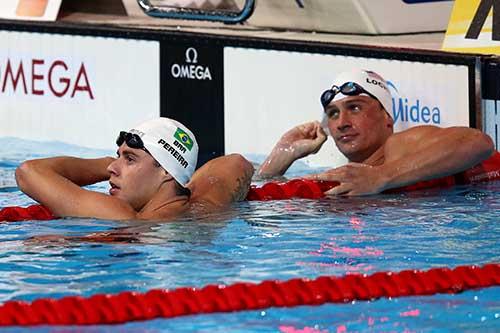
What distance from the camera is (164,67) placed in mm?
6141

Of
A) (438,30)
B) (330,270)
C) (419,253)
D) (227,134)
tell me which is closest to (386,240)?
(419,253)

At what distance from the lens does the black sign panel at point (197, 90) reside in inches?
242

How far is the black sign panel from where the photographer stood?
6.14 m

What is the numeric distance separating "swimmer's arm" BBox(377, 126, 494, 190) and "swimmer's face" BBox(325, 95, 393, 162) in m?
0.16

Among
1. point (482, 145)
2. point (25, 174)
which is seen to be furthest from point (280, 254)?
point (482, 145)

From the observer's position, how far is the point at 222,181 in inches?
187

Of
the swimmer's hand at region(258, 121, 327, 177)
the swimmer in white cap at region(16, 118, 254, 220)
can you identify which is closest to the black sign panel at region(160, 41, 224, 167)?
the swimmer's hand at region(258, 121, 327, 177)

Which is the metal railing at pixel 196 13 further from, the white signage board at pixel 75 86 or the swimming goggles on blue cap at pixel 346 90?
the swimming goggles on blue cap at pixel 346 90

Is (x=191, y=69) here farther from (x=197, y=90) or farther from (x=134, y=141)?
(x=134, y=141)

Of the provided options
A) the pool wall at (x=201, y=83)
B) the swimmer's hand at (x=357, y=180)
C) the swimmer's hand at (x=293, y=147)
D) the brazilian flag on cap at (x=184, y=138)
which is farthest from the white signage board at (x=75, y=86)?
the brazilian flag on cap at (x=184, y=138)

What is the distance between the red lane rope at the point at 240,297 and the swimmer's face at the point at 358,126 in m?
2.23

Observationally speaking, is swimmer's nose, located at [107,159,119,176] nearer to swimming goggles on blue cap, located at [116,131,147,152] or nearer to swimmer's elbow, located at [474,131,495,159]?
swimming goggles on blue cap, located at [116,131,147,152]

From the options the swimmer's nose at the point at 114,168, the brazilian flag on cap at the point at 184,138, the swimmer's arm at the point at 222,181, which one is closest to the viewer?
the swimmer's nose at the point at 114,168

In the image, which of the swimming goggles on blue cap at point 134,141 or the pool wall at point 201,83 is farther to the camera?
the pool wall at point 201,83
